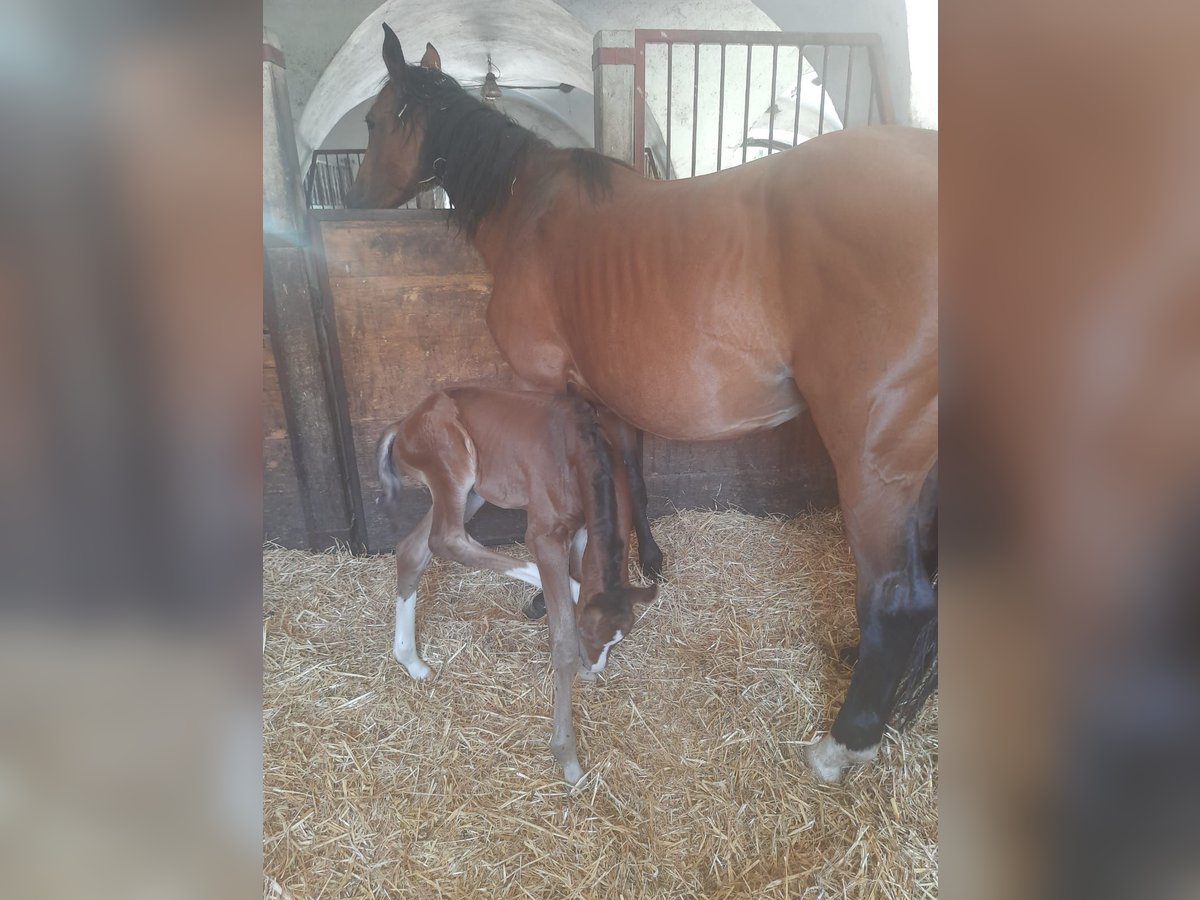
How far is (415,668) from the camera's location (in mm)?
1481

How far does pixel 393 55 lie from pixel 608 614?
1.47m

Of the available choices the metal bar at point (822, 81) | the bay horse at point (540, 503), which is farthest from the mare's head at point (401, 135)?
the metal bar at point (822, 81)

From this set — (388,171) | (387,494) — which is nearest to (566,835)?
(387,494)

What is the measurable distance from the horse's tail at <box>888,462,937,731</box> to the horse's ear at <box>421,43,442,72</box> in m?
1.68

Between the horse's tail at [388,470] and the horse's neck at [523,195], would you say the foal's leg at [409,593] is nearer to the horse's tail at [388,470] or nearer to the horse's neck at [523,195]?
the horse's tail at [388,470]

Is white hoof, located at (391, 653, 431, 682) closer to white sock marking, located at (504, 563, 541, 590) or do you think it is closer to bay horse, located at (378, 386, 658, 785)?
bay horse, located at (378, 386, 658, 785)

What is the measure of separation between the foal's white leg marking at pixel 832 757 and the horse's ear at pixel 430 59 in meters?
1.99

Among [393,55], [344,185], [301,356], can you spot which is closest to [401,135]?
[393,55]

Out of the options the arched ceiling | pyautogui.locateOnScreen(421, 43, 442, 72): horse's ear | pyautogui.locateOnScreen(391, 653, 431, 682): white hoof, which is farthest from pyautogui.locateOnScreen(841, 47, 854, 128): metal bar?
pyautogui.locateOnScreen(391, 653, 431, 682): white hoof
